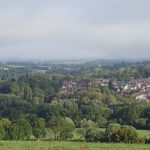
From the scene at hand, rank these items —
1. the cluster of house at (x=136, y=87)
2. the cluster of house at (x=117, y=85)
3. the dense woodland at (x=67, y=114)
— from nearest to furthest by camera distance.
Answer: the dense woodland at (x=67, y=114)
the cluster of house at (x=136, y=87)
the cluster of house at (x=117, y=85)

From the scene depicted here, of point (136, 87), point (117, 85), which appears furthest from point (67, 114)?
point (117, 85)

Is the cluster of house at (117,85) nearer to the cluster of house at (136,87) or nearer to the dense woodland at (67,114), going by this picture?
the cluster of house at (136,87)

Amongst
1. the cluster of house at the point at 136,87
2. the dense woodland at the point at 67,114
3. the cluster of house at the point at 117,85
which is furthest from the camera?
the cluster of house at the point at 117,85

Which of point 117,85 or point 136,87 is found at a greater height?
point 117,85

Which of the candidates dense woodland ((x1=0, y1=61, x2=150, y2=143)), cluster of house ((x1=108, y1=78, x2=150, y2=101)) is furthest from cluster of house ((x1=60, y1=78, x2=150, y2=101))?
dense woodland ((x1=0, y1=61, x2=150, y2=143))

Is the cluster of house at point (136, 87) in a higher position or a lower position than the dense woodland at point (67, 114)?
lower

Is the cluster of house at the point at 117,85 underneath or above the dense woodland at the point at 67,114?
underneath

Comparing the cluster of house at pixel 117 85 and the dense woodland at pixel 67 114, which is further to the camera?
the cluster of house at pixel 117 85

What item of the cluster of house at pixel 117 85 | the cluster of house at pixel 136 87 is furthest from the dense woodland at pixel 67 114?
the cluster of house at pixel 136 87

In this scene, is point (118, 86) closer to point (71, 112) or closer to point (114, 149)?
point (71, 112)

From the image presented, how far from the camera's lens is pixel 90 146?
83.7 feet

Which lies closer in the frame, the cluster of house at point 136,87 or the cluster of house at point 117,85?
the cluster of house at point 136,87

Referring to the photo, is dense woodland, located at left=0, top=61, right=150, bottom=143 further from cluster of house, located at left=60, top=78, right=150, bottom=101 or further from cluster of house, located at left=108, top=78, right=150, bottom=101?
cluster of house, located at left=108, top=78, right=150, bottom=101

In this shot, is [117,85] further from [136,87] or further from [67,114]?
[67,114]
